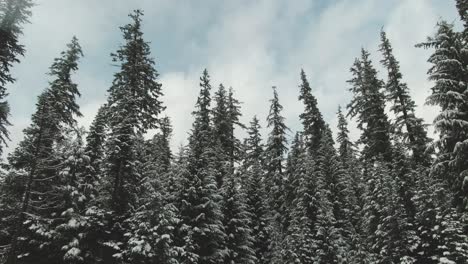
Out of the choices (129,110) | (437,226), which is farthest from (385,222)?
(129,110)

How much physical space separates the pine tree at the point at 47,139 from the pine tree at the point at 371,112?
2418 cm

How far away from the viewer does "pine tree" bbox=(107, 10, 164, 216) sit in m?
24.1

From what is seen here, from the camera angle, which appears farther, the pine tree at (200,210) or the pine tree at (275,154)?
the pine tree at (275,154)

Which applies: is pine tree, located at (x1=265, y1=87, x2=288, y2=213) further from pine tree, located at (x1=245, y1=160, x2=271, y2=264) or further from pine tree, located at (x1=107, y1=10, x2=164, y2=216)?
pine tree, located at (x1=107, y1=10, x2=164, y2=216)

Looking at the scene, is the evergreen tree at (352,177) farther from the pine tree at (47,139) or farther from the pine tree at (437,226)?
the pine tree at (47,139)

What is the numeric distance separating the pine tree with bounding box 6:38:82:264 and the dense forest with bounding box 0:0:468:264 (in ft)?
0.34

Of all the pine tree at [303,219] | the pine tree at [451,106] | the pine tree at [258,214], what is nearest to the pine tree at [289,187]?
the pine tree at [303,219]

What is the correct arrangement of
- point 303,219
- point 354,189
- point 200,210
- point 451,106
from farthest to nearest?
point 354,189 < point 303,219 < point 200,210 < point 451,106

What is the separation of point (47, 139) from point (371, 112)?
85.5 feet

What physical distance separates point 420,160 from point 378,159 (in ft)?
10.4

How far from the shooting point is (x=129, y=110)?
25172 mm

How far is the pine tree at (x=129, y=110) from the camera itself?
24.1 meters

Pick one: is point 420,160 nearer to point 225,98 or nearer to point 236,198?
point 236,198

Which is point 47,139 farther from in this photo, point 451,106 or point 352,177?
point 352,177
